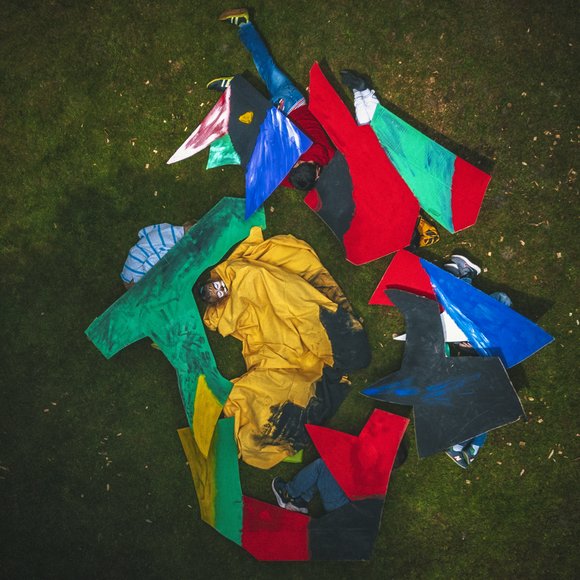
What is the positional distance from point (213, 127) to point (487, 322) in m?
2.89

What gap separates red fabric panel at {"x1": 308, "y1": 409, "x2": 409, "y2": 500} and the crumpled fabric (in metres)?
0.34

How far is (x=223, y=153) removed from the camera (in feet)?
15.7

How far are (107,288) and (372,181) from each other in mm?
2569

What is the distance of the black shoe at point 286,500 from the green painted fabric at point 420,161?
2.69m

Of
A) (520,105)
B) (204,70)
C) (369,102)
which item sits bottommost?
(520,105)

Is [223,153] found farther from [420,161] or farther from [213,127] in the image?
[420,161]

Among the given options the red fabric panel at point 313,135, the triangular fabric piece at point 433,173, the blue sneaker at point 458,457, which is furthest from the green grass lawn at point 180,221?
the red fabric panel at point 313,135

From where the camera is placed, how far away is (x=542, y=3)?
4613 mm

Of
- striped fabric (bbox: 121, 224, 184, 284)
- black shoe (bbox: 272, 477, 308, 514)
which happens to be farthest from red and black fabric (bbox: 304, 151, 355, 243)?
black shoe (bbox: 272, 477, 308, 514)

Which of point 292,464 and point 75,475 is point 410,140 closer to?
point 292,464

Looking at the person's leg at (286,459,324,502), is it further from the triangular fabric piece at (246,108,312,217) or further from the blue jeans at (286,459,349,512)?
the triangular fabric piece at (246,108,312,217)

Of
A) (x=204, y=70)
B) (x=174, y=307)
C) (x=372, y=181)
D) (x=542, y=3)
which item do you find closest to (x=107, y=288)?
(x=174, y=307)

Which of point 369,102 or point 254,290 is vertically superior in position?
point 369,102

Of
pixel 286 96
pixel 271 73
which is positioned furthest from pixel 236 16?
pixel 286 96
